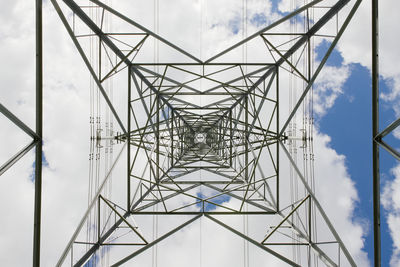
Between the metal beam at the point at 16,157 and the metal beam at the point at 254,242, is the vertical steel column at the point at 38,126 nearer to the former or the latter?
the metal beam at the point at 16,157

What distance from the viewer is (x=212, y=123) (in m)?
26.3

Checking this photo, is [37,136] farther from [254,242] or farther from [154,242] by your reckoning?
[254,242]

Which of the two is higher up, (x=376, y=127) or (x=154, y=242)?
(x=376, y=127)

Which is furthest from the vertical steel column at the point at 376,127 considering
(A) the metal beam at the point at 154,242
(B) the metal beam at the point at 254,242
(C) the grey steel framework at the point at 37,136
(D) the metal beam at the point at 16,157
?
(D) the metal beam at the point at 16,157

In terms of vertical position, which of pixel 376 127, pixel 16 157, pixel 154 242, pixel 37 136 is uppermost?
pixel 376 127

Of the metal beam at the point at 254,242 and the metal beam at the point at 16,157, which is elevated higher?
the metal beam at the point at 16,157

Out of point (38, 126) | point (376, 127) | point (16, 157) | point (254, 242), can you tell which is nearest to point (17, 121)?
point (38, 126)

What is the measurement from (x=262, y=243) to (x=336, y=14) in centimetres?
738

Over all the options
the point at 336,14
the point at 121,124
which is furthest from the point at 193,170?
the point at 336,14

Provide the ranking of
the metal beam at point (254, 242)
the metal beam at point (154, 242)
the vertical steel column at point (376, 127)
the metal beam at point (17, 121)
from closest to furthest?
the metal beam at point (17, 121) → the vertical steel column at point (376, 127) → the metal beam at point (254, 242) → the metal beam at point (154, 242)

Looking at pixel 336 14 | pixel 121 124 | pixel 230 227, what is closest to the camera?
pixel 336 14

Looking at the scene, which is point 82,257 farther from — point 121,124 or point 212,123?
point 212,123

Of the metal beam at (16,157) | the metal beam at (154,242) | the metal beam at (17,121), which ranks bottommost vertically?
the metal beam at (154,242)

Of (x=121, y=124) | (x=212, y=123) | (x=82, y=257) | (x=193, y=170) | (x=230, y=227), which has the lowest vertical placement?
(x=82, y=257)
